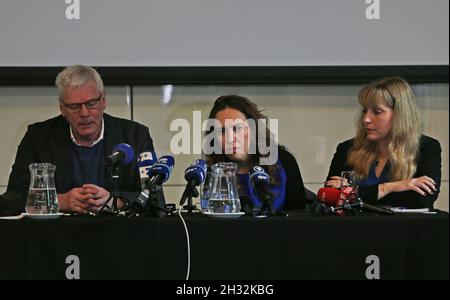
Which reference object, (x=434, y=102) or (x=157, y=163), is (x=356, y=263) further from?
(x=434, y=102)

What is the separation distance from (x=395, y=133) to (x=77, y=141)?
1385 millimetres

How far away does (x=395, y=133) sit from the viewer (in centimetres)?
337

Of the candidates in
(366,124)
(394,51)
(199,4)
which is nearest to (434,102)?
(394,51)

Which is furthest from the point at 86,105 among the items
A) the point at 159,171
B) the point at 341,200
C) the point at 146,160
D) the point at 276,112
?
the point at 341,200

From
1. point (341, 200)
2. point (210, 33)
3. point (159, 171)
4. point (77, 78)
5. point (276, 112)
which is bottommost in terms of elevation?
point (341, 200)

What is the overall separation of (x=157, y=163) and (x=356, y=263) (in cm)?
75

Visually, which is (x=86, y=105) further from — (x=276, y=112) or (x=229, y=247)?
(x=229, y=247)

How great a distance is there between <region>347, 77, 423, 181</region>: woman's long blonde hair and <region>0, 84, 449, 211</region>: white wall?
36cm

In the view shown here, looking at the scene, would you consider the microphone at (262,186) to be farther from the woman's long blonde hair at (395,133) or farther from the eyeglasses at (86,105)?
the eyeglasses at (86,105)

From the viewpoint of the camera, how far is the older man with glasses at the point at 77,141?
337 cm

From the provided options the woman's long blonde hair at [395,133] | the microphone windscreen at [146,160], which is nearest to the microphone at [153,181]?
the microphone windscreen at [146,160]

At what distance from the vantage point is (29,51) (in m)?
3.73

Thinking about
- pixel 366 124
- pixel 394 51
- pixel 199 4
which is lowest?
pixel 366 124
